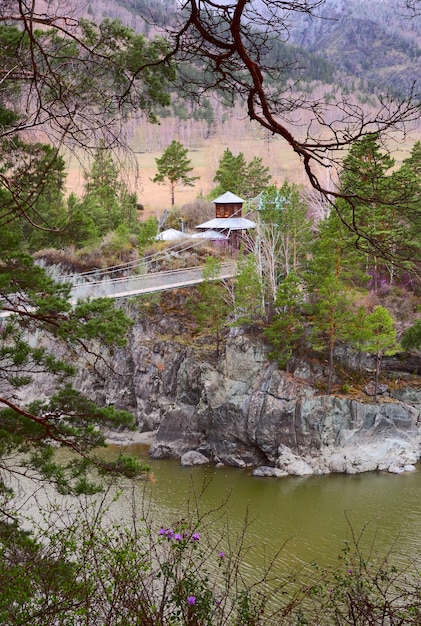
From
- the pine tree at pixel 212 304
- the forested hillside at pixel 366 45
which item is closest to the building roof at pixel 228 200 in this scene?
the pine tree at pixel 212 304

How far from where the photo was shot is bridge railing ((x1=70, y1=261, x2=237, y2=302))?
18.1 metres

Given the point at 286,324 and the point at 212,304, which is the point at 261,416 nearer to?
the point at 286,324

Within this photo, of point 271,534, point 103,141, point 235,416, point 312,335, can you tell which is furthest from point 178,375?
point 103,141

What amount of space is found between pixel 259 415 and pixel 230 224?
9.02m

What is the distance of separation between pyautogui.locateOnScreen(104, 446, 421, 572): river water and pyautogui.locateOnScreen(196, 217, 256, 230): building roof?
1008cm

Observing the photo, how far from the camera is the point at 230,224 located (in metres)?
24.1

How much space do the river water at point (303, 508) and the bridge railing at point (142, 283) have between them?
17.2 feet

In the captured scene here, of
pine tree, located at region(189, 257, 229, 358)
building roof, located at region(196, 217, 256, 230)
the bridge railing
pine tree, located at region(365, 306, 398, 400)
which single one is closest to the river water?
pine tree, located at region(365, 306, 398, 400)

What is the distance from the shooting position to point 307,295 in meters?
19.3

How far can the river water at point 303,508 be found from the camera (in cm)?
1150

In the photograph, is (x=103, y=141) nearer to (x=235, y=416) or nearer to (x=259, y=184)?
(x=235, y=416)

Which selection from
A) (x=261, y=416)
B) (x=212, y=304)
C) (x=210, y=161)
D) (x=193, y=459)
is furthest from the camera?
(x=210, y=161)

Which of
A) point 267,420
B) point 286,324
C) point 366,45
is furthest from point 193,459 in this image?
point 366,45

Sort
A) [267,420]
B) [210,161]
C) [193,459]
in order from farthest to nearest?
1. [210,161]
2. [267,420]
3. [193,459]
